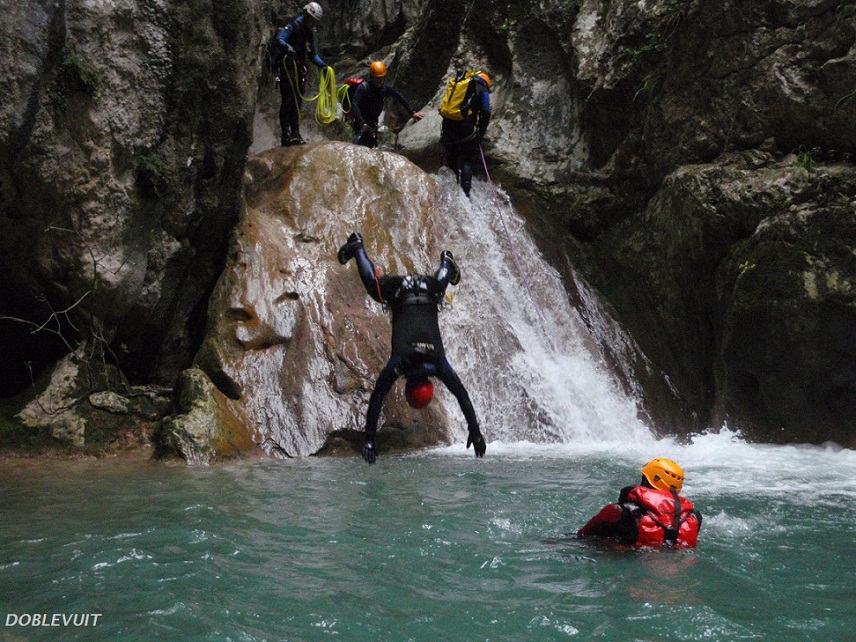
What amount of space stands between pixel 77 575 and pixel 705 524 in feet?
13.0

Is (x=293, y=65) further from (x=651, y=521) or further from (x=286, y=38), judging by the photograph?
(x=651, y=521)

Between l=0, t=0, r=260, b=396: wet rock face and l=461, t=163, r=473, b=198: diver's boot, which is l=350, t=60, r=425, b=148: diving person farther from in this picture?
l=0, t=0, r=260, b=396: wet rock face

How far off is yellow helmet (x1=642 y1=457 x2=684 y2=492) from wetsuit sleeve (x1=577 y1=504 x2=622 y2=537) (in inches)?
11.4

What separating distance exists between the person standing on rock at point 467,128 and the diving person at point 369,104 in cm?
74

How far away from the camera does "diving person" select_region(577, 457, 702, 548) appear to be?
435cm

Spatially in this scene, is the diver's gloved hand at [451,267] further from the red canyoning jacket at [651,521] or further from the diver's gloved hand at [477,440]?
the red canyoning jacket at [651,521]

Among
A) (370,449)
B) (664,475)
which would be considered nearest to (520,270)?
(370,449)

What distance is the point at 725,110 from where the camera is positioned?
9383mm

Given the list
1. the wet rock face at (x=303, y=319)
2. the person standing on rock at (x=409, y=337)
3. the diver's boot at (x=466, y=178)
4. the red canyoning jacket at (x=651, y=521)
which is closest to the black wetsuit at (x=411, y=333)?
the person standing on rock at (x=409, y=337)

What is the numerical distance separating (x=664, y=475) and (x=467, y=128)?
30.1 ft

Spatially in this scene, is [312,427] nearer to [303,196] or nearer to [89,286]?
[89,286]

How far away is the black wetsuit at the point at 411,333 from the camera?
6.80 m

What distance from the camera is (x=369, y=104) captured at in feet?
42.2

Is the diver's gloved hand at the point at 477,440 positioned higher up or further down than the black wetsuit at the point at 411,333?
further down
